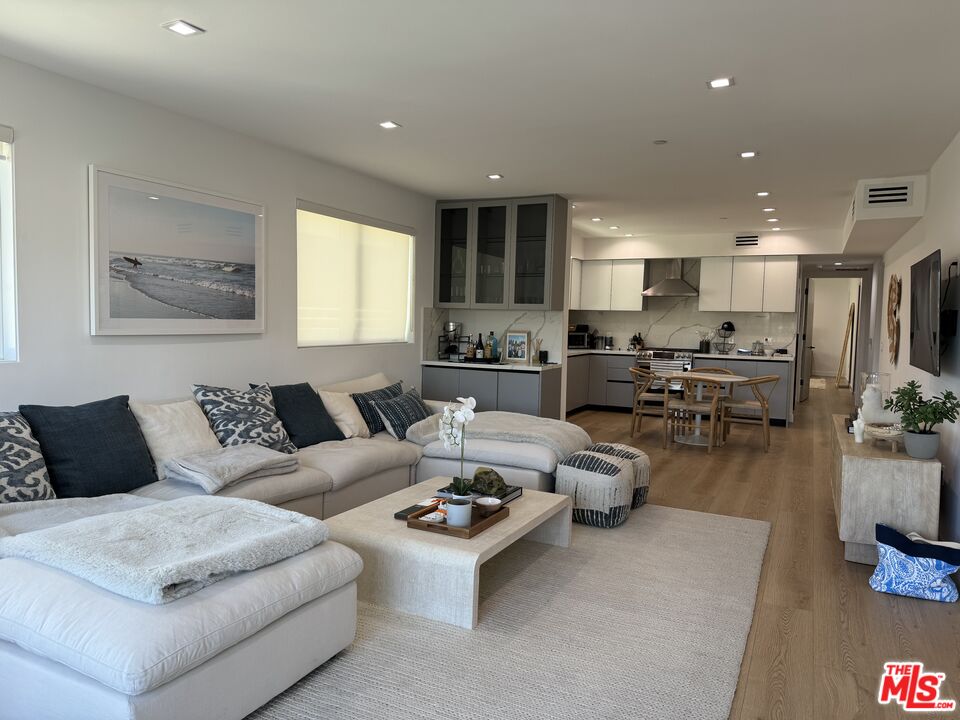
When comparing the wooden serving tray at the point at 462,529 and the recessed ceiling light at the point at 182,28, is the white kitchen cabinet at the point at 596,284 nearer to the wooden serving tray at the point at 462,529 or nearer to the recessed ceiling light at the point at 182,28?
the wooden serving tray at the point at 462,529

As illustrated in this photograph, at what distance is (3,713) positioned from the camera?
195 centimetres

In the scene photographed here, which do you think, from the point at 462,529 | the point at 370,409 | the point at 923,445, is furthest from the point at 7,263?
the point at 923,445

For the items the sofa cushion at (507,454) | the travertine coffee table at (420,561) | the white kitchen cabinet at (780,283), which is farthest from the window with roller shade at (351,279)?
the white kitchen cabinet at (780,283)

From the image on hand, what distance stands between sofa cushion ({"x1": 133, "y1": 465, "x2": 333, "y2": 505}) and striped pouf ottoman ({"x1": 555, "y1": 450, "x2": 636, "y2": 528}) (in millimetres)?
1444

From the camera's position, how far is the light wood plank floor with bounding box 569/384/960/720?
2.32m

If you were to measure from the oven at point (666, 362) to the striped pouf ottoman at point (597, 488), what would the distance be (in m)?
4.13

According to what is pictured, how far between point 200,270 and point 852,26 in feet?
12.0

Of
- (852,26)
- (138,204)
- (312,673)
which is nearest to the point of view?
(312,673)

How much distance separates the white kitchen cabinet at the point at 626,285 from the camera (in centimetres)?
946

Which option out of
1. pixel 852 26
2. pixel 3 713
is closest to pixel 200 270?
pixel 3 713

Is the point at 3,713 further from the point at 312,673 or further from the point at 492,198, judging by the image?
the point at 492,198

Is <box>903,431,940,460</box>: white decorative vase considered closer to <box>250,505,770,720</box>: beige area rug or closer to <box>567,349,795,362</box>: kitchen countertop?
<box>250,505,770,720</box>: beige area rug

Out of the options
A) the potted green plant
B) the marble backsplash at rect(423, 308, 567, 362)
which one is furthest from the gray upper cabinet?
the potted green plant

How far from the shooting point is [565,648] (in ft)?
8.50
